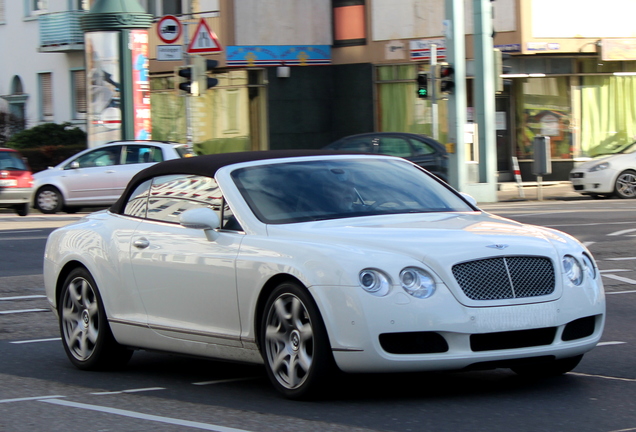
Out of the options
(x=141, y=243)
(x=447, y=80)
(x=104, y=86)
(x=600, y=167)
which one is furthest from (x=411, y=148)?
(x=141, y=243)

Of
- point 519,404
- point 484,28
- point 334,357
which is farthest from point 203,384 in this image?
point 484,28

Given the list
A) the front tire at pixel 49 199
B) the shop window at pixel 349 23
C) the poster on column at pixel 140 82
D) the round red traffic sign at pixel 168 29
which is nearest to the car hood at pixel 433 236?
the round red traffic sign at pixel 168 29

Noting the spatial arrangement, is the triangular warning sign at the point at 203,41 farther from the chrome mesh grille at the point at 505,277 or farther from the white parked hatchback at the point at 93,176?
the chrome mesh grille at the point at 505,277

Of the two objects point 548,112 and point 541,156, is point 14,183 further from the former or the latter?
point 548,112

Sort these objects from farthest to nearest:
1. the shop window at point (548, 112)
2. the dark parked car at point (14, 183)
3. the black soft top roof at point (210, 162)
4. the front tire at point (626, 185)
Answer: the shop window at point (548, 112), the front tire at point (626, 185), the dark parked car at point (14, 183), the black soft top roof at point (210, 162)

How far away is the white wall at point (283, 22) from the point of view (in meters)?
34.9

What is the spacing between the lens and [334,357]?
6117 mm

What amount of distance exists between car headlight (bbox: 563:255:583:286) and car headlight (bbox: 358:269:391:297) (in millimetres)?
1063

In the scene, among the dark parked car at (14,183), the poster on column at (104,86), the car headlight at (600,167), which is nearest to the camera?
the dark parked car at (14,183)

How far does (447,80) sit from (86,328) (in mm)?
17921

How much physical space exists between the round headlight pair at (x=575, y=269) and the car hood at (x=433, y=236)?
0.08 meters

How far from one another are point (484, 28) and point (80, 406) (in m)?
20.6

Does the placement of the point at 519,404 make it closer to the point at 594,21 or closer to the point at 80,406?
the point at 80,406

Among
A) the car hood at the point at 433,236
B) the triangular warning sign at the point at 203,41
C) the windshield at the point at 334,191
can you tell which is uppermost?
the triangular warning sign at the point at 203,41
